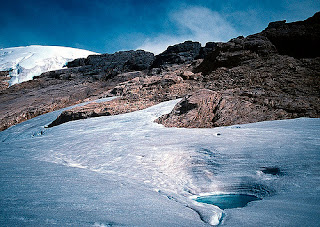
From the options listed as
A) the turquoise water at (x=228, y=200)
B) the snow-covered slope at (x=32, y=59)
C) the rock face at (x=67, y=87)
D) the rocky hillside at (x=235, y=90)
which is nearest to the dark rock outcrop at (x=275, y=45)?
the rocky hillside at (x=235, y=90)

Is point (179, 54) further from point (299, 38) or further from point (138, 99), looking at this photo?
point (138, 99)

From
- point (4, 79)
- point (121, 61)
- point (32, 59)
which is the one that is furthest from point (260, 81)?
point (32, 59)

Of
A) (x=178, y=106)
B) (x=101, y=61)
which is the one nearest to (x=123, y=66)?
(x=101, y=61)

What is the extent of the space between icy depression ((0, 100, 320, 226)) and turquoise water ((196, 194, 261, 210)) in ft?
0.23

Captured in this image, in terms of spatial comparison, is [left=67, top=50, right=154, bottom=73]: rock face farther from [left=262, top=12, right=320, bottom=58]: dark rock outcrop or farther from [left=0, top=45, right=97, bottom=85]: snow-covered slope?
[left=262, top=12, right=320, bottom=58]: dark rock outcrop

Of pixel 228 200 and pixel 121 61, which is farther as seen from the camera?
pixel 121 61

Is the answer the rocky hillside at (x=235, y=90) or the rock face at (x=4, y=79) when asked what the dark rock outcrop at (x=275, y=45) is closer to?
the rocky hillside at (x=235, y=90)

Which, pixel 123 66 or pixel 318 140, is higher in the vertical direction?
pixel 123 66

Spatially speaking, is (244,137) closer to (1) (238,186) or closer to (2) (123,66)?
(1) (238,186)

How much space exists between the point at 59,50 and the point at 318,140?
46.3 metres

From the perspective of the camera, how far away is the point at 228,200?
6.56ft

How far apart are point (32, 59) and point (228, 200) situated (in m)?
43.2

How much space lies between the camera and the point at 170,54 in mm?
24312

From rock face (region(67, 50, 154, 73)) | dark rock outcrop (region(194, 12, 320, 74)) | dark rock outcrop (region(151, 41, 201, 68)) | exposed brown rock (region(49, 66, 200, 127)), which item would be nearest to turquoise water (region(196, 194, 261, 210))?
exposed brown rock (region(49, 66, 200, 127))
